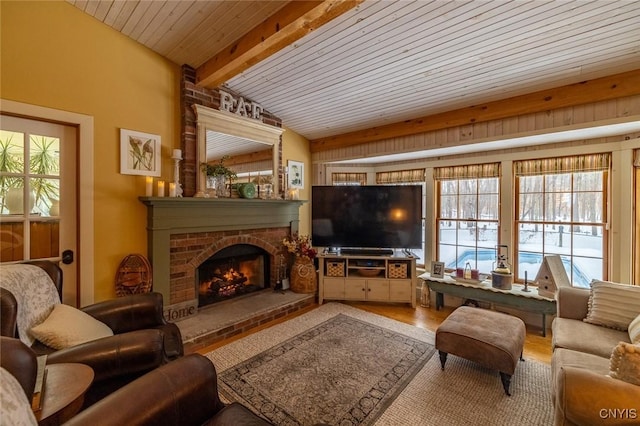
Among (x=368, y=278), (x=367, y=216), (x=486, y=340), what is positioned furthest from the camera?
(x=367, y=216)

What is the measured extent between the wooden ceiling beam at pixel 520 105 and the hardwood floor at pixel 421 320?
7.79 ft

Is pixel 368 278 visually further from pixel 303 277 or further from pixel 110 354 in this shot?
pixel 110 354

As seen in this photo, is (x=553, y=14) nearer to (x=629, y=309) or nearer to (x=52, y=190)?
(x=629, y=309)

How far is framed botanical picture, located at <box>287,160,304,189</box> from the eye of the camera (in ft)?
14.3

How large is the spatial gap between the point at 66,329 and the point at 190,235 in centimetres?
159

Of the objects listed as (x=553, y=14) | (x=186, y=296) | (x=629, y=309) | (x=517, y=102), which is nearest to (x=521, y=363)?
(x=629, y=309)

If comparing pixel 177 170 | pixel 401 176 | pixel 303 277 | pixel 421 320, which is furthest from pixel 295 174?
pixel 421 320

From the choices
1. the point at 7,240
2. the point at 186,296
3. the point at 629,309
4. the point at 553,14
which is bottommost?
the point at 186,296

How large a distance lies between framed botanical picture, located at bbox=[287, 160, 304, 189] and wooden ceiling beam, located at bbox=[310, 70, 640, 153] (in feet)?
3.36

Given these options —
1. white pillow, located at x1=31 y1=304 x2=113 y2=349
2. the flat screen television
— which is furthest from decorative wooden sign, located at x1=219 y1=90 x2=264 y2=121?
white pillow, located at x1=31 y1=304 x2=113 y2=349

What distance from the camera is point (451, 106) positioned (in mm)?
3162

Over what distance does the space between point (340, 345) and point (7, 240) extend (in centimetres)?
301

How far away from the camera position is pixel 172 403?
1.12 m

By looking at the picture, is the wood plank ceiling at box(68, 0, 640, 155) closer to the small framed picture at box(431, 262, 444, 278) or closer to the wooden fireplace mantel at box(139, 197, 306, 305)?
the wooden fireplace mantel at box(139, 197, 306, 305)
